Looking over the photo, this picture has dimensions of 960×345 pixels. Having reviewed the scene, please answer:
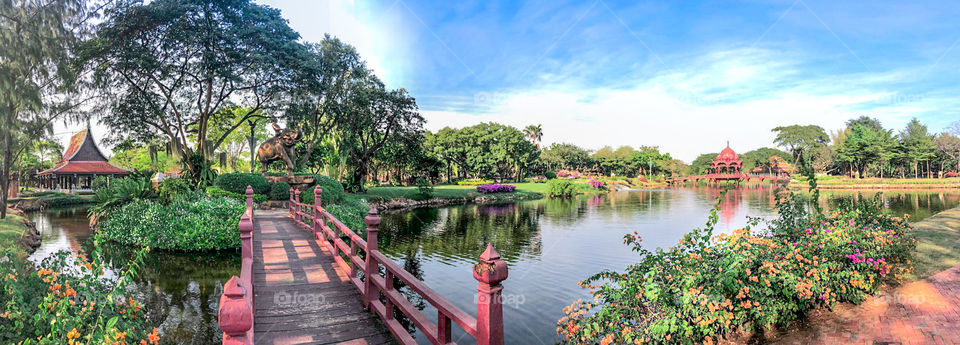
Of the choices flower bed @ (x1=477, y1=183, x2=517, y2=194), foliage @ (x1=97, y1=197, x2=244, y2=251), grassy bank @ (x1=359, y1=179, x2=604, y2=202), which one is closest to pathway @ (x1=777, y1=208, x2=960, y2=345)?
foliage @ (x1=97, y1=197, x2=244, y2=251)

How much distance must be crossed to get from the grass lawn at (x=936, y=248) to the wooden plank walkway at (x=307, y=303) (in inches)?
354

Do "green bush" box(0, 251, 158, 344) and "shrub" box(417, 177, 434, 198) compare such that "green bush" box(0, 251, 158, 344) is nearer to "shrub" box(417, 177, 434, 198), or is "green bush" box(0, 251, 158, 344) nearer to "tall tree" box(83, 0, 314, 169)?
"tall tree" box(83, 0, 314, 169)

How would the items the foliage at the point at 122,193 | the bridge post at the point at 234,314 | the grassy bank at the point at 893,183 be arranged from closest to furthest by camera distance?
the bridge post at the point at 234,314 → the foliage at the point at 122,193 → the grassy bank at the point at 893,183

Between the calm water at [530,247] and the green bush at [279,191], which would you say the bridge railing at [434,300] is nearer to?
the calm water at [530,247]

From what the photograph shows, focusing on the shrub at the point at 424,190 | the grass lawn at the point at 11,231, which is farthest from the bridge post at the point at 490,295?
the shrub at the point at 424,190

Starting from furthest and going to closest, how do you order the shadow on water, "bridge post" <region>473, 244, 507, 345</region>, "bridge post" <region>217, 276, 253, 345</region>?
the shadow on water → "bridge post" <region>473, 244, 507, 345</region> → "bridge post" <region>217, 276, 253, 345</region>

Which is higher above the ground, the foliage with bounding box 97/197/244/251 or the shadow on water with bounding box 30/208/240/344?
the foliage with bounding box 97/197/244/251

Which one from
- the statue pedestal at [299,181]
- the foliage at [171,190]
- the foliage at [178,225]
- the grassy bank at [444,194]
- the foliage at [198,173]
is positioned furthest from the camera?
the grassy bank at [444,194]

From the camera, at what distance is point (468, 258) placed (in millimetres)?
13680

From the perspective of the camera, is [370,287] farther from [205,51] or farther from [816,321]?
[205,51]

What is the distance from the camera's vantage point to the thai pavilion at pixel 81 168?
37.4 m

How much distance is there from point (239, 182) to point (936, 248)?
72.6ft

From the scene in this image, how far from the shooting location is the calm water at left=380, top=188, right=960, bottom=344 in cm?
888

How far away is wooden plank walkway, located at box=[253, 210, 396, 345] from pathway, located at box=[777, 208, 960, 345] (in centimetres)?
533
